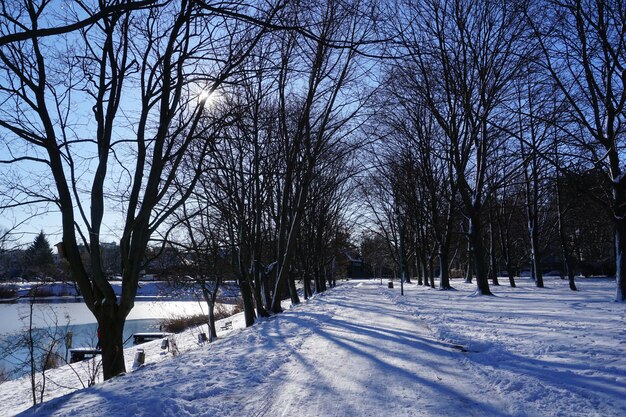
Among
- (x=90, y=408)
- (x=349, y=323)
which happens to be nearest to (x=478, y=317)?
(x=349, y=323)

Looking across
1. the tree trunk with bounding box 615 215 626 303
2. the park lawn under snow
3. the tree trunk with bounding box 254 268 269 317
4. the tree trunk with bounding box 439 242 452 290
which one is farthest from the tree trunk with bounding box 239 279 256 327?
the tree trunk with bounding box 615 215 626 303

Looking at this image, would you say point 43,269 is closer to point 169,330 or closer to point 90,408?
point 90,408

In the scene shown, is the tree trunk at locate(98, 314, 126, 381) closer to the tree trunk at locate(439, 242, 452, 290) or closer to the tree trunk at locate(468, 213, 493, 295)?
the tree trunk at locate(468, 213, 493, 295)

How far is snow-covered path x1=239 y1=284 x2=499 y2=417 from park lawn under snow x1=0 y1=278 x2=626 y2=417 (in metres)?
0.01

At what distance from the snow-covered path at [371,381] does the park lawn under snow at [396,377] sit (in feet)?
0.04

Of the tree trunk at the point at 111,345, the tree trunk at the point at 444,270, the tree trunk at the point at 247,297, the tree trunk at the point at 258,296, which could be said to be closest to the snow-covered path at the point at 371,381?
the tree trunk at the point at 111,345

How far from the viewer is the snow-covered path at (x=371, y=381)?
4.29 meters

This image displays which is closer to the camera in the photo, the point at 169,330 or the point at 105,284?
the point at 105,284

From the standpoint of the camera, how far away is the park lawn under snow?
431 centimetres

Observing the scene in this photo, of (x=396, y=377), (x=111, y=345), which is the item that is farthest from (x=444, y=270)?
(x=396, y=377)

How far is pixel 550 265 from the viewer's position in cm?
5616

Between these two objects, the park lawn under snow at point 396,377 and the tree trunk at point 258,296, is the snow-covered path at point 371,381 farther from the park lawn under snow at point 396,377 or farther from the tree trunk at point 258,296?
the tree trunk at point 258,296

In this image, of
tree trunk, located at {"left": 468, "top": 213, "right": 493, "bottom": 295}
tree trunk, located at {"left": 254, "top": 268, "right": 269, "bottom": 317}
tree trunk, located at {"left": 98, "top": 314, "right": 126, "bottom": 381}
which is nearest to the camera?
tree trunk, located at {"left": 98, "top": 314, "right": 126, "bottom": 381}

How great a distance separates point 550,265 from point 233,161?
172ft
